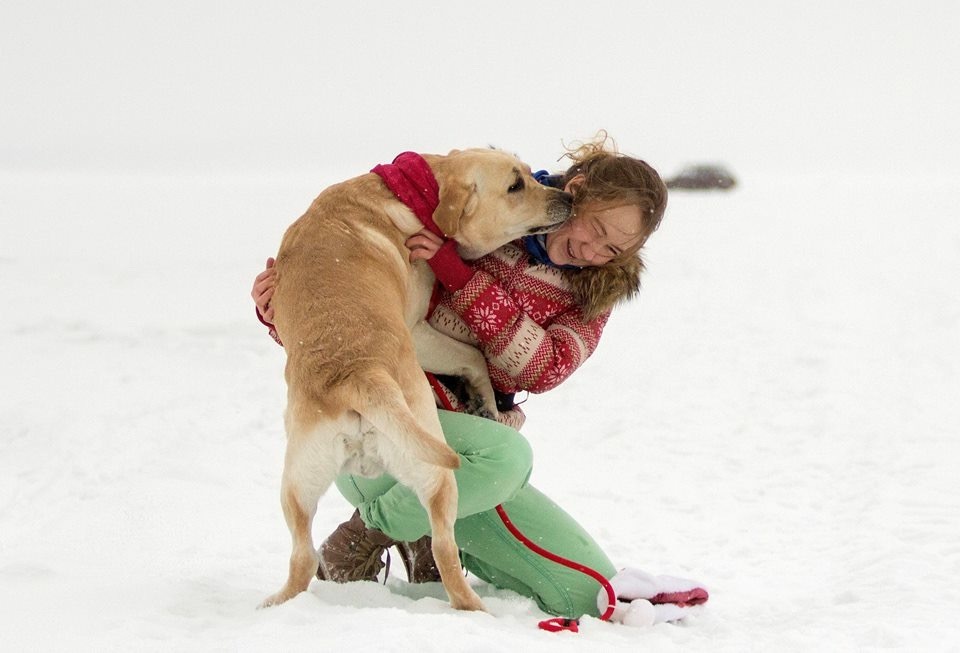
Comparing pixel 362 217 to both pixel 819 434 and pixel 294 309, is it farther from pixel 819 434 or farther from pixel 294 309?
pixel 819 434

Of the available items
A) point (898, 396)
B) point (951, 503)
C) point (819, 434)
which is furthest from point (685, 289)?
point (951, 503)

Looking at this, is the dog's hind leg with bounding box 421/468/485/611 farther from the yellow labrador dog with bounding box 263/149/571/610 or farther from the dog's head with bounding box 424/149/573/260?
the dog's head with bounding box 424/149/573/260

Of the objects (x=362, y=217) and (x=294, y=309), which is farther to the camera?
(x=362, y=217)

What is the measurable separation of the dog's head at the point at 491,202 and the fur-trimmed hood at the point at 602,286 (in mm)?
213

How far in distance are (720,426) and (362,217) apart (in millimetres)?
3749

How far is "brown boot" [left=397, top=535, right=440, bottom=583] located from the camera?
3215 mm

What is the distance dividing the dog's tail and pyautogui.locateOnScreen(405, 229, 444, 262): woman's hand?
32.1 inches

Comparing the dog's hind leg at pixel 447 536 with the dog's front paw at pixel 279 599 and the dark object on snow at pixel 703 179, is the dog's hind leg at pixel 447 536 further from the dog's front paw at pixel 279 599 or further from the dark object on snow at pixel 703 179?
the dark object on snow at pixel 703 179

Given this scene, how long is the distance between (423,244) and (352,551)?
1084 millimetres

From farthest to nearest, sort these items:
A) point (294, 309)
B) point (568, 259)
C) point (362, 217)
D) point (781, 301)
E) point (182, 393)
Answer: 1. point (781, 301)
2. point (182, 393)
3. point (568, 259)
4. point (362, 217)
5. point (294, 309)

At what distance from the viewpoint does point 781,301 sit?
31.2 feet

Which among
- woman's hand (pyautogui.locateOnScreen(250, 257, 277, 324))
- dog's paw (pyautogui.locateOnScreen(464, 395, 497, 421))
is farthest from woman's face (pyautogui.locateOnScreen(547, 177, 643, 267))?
woman's hand (pyautogui.locateOnScreen(250, 257, 277, 324))

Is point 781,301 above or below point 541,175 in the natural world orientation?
above

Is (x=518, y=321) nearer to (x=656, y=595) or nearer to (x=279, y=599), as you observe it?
(x=656, y=595)
